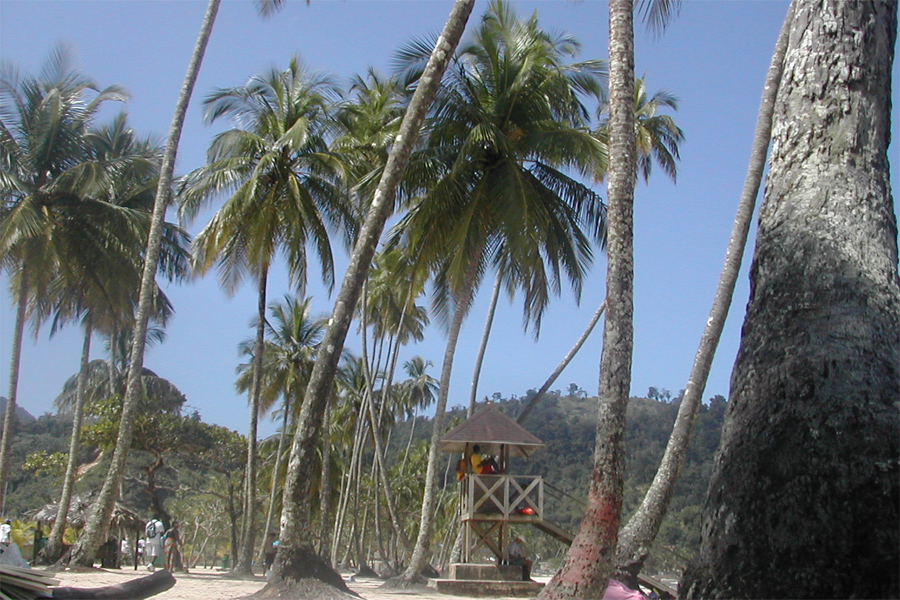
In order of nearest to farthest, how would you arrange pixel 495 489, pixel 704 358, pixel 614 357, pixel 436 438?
pixel 614 357, pixel 704 358, pixel 495 489, pixel 436 438

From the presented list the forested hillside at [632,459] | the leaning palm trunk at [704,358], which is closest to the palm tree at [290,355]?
the forested hillside at [632,459]

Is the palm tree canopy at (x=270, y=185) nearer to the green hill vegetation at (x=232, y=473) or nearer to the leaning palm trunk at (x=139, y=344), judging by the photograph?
the leaning palm trunk at (x=139, y=344)

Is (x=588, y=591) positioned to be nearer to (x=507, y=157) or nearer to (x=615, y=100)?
(x=615, y=100)

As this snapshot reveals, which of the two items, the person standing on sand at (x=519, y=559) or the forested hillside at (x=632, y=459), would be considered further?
the forested hillside at (x=632, y=459)

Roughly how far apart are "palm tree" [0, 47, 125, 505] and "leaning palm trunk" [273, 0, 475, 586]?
11605 mm

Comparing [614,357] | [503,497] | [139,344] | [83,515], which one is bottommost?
[83,515]

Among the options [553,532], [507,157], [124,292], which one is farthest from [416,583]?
[124,292]

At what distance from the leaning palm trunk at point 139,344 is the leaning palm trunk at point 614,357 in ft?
32.7

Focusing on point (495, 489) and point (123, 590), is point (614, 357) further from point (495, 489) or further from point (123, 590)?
point (495, 489)

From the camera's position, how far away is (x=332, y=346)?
426 inches

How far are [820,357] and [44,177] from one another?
21.6 meters

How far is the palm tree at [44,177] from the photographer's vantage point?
20.9 metres

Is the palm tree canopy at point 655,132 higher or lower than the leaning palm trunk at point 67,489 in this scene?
higher

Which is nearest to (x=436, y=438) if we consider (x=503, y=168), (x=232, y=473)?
(x=503, y=168)
